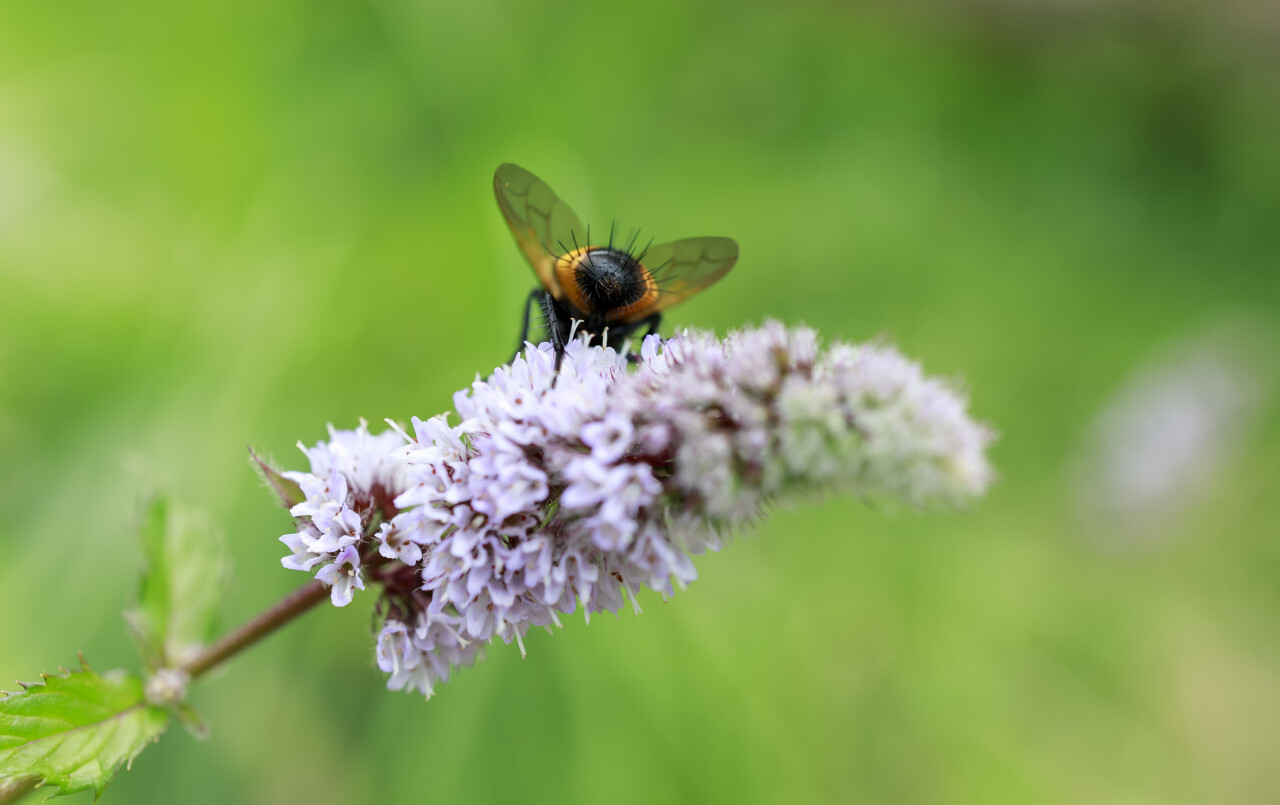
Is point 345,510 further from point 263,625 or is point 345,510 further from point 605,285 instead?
point 605,285

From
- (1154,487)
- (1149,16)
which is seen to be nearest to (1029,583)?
(1154,487)

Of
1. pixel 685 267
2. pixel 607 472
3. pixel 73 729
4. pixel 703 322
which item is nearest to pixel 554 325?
pixel 685 267

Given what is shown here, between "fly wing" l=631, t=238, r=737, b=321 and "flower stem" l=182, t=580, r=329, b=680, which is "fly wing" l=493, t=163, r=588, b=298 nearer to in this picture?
"fly wing" l=631, t=238, r=737, b=321

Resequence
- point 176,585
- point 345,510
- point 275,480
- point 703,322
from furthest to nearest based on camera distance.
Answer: point 703,322 → point 176,585 → point 275,480 → point 345,510

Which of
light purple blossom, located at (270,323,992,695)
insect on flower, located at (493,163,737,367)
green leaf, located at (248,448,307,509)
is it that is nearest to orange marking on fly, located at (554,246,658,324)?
insect on flower, located at (493,163,737,367)

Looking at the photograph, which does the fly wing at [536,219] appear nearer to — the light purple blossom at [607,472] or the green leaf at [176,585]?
the light purple blossom at [607,472]
